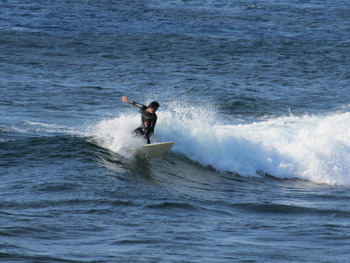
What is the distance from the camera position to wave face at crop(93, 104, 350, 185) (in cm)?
1748

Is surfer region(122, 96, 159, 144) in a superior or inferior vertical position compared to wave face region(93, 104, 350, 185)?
superior

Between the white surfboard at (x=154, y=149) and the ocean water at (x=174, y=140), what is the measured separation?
23 centimetres

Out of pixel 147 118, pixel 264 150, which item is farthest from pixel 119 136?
pixel 264 150

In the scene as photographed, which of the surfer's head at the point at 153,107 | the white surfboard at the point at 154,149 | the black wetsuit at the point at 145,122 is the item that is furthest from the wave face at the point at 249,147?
the surfer's head at the point at 153,107

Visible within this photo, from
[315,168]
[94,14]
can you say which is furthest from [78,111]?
[94,14]

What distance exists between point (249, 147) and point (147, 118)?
4.00 meters

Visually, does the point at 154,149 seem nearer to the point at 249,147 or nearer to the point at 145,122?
the point at 145,122

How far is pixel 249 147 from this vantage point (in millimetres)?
18656

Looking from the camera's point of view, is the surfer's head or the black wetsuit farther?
the black wetsuit

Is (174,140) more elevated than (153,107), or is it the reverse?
(153,107)

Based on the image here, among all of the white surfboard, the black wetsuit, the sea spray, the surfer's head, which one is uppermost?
the surfer's head

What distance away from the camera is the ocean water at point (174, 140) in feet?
35.7

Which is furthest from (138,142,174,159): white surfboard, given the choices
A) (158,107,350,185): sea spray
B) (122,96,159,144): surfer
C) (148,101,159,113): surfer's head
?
(158,107,350,185): sea spray

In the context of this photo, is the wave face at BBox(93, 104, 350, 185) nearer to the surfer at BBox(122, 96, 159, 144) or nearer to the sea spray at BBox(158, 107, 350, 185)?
the sea spray at BBox(158, 107, 350, 185)
